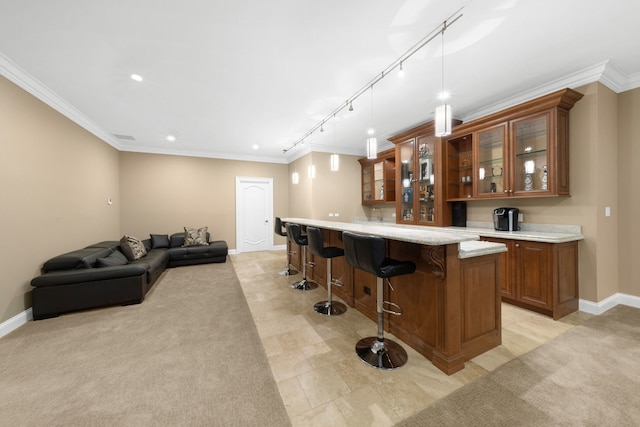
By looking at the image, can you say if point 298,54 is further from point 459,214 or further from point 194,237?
point 194,237

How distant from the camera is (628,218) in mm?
2967

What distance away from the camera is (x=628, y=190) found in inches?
Result: 116

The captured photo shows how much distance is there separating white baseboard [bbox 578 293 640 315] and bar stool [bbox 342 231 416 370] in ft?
8.38

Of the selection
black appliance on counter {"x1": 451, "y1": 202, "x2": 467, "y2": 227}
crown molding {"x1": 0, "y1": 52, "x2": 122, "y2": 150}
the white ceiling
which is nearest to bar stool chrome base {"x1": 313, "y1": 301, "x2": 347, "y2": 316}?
black appliance on counter {"x1": 451, "y1": 202, "x2": 467, "y2": 227}

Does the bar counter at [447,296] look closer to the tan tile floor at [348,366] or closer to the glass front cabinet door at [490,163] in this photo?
the tan tile floor at [348,366]

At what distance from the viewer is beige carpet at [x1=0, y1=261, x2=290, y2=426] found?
1542 mm

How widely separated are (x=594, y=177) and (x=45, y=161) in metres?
6.84

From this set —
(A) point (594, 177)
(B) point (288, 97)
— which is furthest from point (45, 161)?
(A) point (594, 177)

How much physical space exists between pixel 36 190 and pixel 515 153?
624 cm

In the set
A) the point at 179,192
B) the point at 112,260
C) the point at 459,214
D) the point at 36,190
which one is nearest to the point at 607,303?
the point at 459,214

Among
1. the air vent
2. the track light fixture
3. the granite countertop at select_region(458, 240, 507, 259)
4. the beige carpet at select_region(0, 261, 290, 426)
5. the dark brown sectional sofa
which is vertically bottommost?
the beige carpet at select_region(0, 261, 290, 426)

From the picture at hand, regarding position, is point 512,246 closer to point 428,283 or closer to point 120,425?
point 428,283

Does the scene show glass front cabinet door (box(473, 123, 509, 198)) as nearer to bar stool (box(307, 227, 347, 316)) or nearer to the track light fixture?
the track light fixture

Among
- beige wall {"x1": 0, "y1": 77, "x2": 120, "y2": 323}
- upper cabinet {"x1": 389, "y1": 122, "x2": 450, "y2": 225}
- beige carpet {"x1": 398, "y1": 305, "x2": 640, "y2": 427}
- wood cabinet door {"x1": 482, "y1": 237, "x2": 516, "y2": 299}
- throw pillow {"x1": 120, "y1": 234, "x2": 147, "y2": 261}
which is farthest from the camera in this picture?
throw pillow {"x1": 120, "y1": 234, "x2": 147, "y2": 261}
